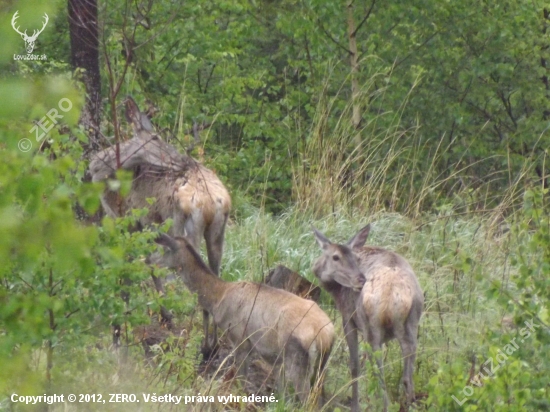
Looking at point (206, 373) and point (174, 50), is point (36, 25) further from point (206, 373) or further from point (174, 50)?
point (174, 50)

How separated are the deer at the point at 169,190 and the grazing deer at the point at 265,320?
2.11ft

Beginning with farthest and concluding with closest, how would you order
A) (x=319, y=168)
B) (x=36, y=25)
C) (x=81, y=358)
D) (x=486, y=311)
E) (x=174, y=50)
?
1. (x=174, y=50)
2. (x=319, y=168)
3. (x=486, y=311)
4. (x=81, y=358)
5. (x=36, y=25)

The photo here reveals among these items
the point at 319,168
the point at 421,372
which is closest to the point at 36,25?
the point at 421,372

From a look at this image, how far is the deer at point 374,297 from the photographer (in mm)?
7262

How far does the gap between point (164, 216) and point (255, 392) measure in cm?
202

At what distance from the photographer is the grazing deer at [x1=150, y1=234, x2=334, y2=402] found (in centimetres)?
723

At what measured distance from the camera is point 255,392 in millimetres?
8031

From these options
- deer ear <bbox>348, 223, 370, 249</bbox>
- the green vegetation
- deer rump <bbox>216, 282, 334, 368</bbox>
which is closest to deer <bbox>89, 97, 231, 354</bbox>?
the green vegetation

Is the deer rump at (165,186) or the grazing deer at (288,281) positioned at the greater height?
the deer rump at (165,186)

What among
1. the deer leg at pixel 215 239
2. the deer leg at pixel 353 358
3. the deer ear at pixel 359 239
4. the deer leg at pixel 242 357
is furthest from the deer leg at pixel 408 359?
the deer leg at pixel 215 239

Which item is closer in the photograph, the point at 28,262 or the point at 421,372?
the point at 28,262

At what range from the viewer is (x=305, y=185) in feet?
41.7

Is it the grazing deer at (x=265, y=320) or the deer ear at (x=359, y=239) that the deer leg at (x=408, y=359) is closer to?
the grazing deer at (x=265, y=320)

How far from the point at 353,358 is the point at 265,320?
2.90 ft
